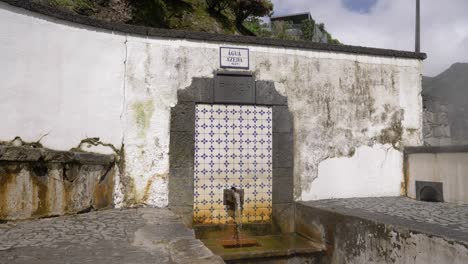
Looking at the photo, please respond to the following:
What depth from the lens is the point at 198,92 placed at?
17.9ft

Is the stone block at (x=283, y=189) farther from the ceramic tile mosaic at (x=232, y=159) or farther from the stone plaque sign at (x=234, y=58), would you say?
the stone plaque sign at (x=234, y=58)

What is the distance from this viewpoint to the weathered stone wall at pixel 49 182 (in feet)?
12.2

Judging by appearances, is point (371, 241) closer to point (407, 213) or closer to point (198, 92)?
point (407, 213)

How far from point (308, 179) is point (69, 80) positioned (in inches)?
148

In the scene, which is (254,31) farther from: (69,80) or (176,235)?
(176,235)

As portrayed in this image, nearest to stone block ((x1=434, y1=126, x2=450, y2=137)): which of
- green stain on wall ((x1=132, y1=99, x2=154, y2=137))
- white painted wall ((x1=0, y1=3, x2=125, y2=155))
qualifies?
green stain on wall ((x1=132, y1=99, x2=154, y2=137))

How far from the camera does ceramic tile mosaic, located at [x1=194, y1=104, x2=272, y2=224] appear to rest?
5.44 metres

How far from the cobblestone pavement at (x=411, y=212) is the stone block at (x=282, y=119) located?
1.20 meters

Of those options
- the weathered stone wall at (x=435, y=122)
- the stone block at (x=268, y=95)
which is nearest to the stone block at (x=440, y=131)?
the weathered stone wall at (x=435, y=122)

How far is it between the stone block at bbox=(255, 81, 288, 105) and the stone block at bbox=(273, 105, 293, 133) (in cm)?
10

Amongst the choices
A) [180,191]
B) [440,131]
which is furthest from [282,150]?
[440,131]

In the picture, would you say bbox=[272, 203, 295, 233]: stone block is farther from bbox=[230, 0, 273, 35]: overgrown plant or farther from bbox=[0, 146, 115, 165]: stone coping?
bbox=[230, 0, 273, 35]: overgrown plant

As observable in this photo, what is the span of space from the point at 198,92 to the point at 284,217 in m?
2.32

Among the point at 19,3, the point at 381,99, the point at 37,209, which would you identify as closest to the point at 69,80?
the point at 19,3
